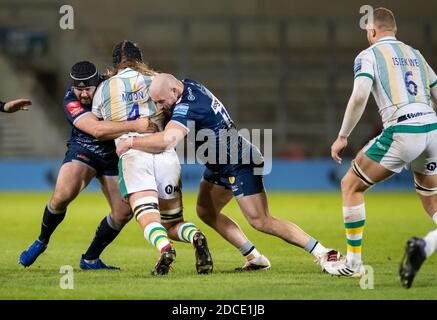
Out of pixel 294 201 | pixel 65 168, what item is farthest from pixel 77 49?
Answer: pixel 65 168

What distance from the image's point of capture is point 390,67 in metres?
7.43

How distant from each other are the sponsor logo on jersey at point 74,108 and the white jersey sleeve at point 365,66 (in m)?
2.69

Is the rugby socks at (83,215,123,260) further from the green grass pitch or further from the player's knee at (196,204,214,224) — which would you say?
the player's knee at (196,204,214,224)

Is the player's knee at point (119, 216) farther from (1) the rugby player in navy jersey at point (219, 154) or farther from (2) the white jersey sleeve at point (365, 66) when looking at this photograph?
(2) the white jersey sleeve at point (365, 66)

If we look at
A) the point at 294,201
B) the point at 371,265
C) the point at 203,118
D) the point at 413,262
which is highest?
the point at 203,118

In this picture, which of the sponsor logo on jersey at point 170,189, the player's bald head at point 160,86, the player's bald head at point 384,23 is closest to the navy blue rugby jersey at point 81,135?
the player's bald head at point 160,86

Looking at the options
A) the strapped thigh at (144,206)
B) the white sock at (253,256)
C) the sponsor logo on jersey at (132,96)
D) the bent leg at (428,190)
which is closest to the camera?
the bent leg at (428,190)

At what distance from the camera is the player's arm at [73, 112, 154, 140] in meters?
8.12

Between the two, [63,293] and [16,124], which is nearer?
[63,293]

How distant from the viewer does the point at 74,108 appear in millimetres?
8453

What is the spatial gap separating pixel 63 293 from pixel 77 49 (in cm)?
2120

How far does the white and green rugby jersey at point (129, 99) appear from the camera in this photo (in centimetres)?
828

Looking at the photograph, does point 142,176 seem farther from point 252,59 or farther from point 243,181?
point 252,59
